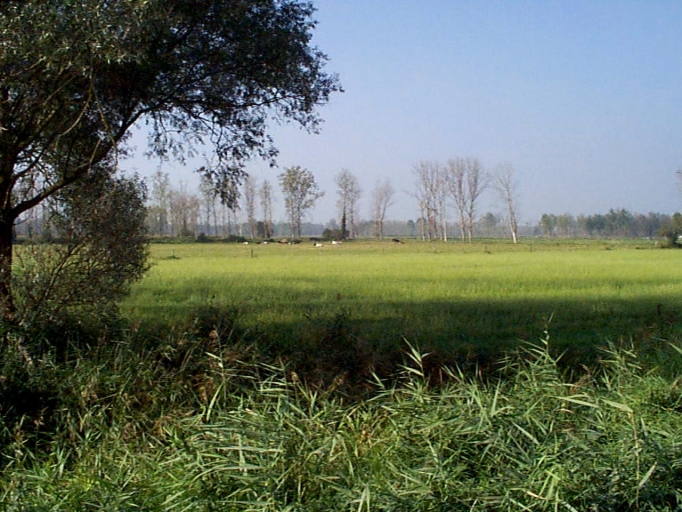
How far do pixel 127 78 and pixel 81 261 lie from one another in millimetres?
3176

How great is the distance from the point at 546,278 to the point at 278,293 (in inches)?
534

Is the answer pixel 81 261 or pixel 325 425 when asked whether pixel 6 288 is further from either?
pixel 325 425

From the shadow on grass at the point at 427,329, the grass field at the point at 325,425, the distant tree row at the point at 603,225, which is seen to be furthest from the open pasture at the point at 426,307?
the distant tree row at the point at 603,225

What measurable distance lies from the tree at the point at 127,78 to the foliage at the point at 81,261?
377 mm

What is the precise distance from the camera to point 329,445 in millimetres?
5691

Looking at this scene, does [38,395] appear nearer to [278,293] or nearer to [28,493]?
[28,493]

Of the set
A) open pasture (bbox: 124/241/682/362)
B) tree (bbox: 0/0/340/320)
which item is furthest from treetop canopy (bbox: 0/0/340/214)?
open pasture (bbox: 124/241/682/362)

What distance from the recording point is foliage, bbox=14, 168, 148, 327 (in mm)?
9164

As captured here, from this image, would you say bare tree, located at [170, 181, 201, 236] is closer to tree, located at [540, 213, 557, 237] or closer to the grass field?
the grass field

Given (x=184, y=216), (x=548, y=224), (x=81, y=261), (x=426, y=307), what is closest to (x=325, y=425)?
(x=81, y=261)

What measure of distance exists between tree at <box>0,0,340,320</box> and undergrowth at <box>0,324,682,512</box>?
2580 mm

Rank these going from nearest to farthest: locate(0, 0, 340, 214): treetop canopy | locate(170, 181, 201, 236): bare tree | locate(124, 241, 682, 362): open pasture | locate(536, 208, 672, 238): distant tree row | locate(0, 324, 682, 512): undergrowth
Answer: locate(0, 324, 682, 512): undergrowth, locate(0, 0, 340, 214): treetop canopy, locate(124, 241, 682, 362): open pasture, locate(170, 181, 201, 236): bare tree, locate(536, 208, 672, 238): distant tree row

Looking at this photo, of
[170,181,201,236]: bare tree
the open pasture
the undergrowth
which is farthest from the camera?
[170,181,201,236]: bare tree

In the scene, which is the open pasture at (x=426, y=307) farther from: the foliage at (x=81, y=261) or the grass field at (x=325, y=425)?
the foliage at (x=81, y=261)
